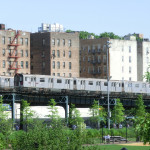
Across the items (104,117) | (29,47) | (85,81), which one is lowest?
(104,117)

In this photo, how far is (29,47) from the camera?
143250 mm

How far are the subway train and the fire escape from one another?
3040 cm

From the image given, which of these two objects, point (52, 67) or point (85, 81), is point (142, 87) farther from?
point (52, 67)

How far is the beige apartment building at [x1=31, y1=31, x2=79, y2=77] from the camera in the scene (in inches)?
5773

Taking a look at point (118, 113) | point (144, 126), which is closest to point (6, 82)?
point (118, 113)

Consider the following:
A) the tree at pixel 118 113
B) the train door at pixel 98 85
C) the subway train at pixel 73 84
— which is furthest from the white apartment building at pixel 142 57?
the tree at pixel 118 113

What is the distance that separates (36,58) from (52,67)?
506 cm

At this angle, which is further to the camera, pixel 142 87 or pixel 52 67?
pixel 52 67

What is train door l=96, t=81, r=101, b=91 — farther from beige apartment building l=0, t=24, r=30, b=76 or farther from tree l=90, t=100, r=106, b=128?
beige apartment building l=0, t=24, r=30, b=76

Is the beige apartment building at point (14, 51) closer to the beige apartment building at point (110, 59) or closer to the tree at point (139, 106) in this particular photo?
the beige apartment building at point (110, 59)

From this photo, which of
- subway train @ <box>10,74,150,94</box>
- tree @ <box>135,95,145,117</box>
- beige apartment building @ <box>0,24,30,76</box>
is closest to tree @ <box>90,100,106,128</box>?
subway train @ <box>10,74,150,94</box>

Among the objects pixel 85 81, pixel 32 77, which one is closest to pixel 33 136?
pixel 32 77

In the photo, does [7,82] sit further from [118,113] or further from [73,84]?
[118,113]

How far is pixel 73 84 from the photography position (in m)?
111
